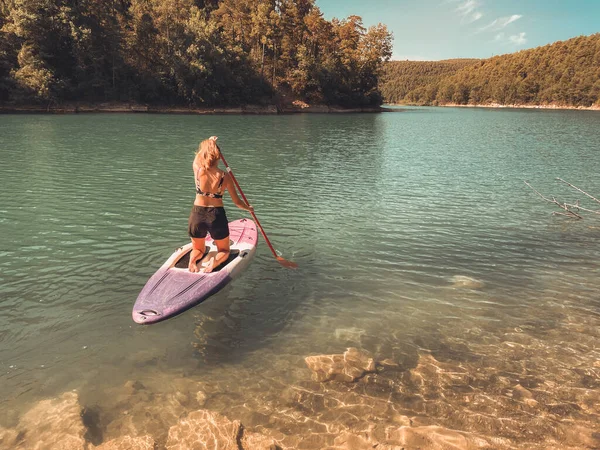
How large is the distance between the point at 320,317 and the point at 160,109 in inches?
3048

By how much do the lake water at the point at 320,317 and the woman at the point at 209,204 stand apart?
0.96 meters

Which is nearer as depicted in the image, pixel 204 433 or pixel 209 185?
pixel 204 433

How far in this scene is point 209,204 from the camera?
7273mm

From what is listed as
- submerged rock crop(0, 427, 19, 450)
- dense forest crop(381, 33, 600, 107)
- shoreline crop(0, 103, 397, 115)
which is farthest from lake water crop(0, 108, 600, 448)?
dense forest crop(381, 33, 600, 107)

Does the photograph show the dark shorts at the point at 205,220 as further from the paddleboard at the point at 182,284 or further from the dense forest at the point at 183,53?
the dense forest at the point at 183,53

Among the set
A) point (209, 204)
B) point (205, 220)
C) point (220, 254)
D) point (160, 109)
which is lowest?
point (220, 254)

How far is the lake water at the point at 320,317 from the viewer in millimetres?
5113

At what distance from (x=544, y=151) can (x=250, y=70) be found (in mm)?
68122

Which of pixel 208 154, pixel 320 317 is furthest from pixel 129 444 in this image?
pixel 208 154

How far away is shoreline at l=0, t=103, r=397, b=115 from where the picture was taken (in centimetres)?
6267

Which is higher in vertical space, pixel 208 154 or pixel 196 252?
pixel 208 154

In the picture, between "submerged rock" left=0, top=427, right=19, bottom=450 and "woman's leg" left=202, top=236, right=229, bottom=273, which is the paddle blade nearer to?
"woman's leg" left=202, top=236, right=229, bottom=273

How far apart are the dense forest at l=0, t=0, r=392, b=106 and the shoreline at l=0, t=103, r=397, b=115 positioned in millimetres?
1324

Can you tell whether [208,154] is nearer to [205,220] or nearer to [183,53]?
[205,220]
